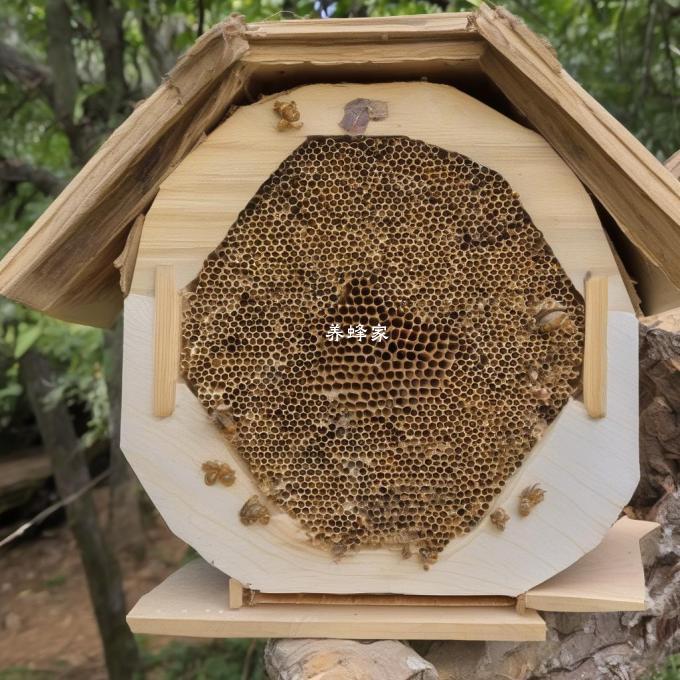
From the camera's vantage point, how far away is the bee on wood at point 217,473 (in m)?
1.26

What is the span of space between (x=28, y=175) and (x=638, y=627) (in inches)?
104

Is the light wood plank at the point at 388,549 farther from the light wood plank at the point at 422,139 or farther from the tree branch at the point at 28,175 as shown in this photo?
the tree branch at the point at 28,175

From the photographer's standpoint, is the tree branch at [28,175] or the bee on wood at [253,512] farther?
the tree branch at [28,175]

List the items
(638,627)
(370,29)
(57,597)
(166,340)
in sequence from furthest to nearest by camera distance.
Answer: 1. (57,597)
2. (638,627)
3. (166,340)
4. (370,29)

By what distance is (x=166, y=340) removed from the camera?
125 cm

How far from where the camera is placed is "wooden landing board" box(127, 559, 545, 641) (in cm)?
123

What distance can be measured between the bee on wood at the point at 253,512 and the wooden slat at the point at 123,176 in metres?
0.53

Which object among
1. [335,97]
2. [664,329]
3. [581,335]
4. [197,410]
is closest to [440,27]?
[335,97]

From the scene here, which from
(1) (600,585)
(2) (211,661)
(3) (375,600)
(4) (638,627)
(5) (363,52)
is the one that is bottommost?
(2) (211,661)

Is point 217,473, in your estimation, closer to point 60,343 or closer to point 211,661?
point 60,343

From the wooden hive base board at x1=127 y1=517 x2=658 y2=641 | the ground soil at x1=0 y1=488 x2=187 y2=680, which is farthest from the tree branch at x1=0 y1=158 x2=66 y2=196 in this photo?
the wooden hive base board at x1=127 y1=517 x2=658 y2=641

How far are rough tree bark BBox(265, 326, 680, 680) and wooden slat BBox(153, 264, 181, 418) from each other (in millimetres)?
475

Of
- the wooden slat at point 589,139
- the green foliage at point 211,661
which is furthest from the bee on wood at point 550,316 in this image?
the green foliage at point 211,661

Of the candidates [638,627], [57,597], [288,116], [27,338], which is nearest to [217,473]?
[288,116]
